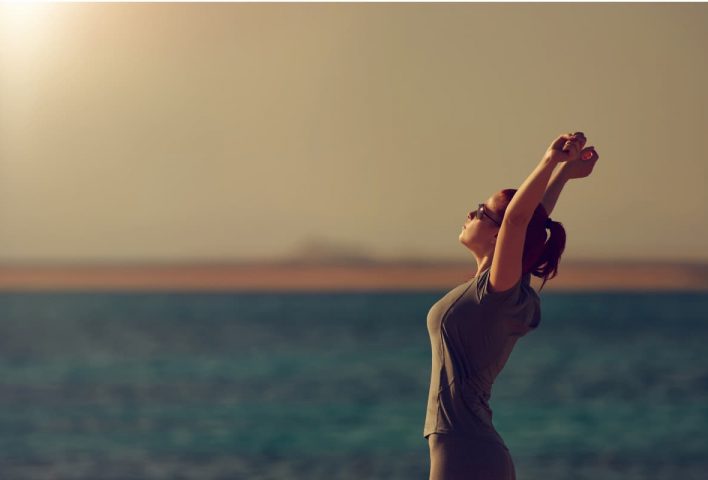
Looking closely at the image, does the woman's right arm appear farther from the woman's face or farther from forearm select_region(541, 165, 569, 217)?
the woman's face

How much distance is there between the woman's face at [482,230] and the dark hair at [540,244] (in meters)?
0.02

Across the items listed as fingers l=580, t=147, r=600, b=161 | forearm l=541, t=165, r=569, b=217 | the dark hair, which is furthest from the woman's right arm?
the dark hair

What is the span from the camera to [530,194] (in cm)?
261

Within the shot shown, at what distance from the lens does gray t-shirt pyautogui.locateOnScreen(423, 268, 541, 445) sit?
9.20 feet

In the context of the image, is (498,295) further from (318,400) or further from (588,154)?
(318,400)

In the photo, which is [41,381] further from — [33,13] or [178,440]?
[178,440]

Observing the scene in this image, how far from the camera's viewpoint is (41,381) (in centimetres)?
2725

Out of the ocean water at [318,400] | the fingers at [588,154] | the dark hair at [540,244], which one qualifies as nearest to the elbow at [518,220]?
the dark hair at [540,244]

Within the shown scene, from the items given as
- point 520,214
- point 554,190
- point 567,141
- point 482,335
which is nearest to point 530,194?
point 520,214

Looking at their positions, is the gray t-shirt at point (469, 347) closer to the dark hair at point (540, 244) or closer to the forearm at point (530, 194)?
the dark hair at point (540, 244)

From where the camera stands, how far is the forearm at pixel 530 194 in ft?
8.53

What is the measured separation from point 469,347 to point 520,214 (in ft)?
1.32

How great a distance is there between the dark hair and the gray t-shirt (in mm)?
65

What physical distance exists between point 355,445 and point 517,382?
8.61 meters
